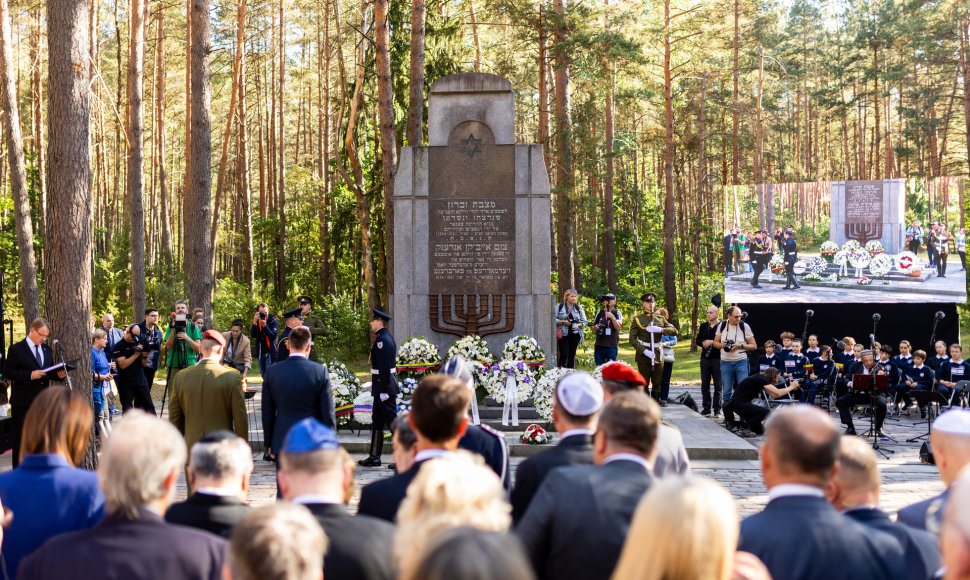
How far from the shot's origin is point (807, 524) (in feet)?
10.3

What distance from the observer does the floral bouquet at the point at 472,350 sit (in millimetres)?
12852

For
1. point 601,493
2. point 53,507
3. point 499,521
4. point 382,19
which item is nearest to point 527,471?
point 601,493

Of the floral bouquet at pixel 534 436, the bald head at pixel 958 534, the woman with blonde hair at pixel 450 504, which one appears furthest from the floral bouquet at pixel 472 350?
the bald head at pixel 958 534

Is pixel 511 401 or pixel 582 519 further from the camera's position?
pixel 511 401

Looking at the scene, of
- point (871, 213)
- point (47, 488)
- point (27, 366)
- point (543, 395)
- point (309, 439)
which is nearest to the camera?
point (309, 439)

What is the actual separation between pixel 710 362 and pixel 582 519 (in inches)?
479

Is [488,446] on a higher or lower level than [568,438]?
lower

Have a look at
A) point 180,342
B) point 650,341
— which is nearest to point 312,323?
point 180,342

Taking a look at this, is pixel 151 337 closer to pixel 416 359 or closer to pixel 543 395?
pixel 416 359

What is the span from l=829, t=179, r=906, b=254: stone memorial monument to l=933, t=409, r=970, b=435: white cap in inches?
781

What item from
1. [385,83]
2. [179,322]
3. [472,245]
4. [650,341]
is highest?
[385,83]

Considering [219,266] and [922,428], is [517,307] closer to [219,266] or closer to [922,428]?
[922,428]

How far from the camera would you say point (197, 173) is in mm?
14875

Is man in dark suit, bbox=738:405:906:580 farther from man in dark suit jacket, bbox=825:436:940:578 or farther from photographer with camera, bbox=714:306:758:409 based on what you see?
photographer with camera, bbox=714:306:758:409
